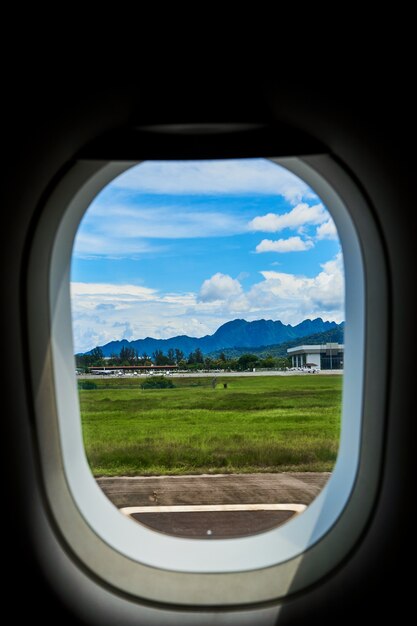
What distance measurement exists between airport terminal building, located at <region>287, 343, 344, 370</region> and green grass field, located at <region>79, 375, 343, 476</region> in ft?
2.95

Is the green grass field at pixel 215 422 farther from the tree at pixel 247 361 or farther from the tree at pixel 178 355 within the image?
the tree at pixel 178 355

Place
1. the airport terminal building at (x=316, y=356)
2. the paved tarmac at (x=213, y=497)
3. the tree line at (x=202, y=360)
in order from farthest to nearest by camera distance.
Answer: the tree line at (x=202, y=360)
the airport terminal building at (x=316, y=356)
the paved tarmac at (x=213, y=497)

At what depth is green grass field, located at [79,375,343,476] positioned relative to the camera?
68.3 feet

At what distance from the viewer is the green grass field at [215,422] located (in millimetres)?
20812

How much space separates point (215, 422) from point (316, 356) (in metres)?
5.13

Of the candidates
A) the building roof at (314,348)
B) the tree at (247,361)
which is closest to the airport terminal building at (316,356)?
the building roof at (314,348)

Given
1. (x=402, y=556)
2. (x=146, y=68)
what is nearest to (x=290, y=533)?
(x=402, y=556)

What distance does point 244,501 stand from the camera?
13312mm

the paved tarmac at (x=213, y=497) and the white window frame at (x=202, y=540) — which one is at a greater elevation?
the white window frame at (x=202, y=540)

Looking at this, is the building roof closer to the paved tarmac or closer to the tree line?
the tree line

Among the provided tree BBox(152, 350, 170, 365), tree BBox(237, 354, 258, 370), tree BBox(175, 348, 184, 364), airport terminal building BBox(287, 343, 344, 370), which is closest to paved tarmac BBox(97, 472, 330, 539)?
airport terminal building BBox(287, 343, 344, 370)

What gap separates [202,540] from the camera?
2.31 m

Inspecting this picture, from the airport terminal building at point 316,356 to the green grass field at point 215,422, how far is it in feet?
2.95

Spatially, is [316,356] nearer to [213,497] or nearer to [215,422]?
[215,422]
